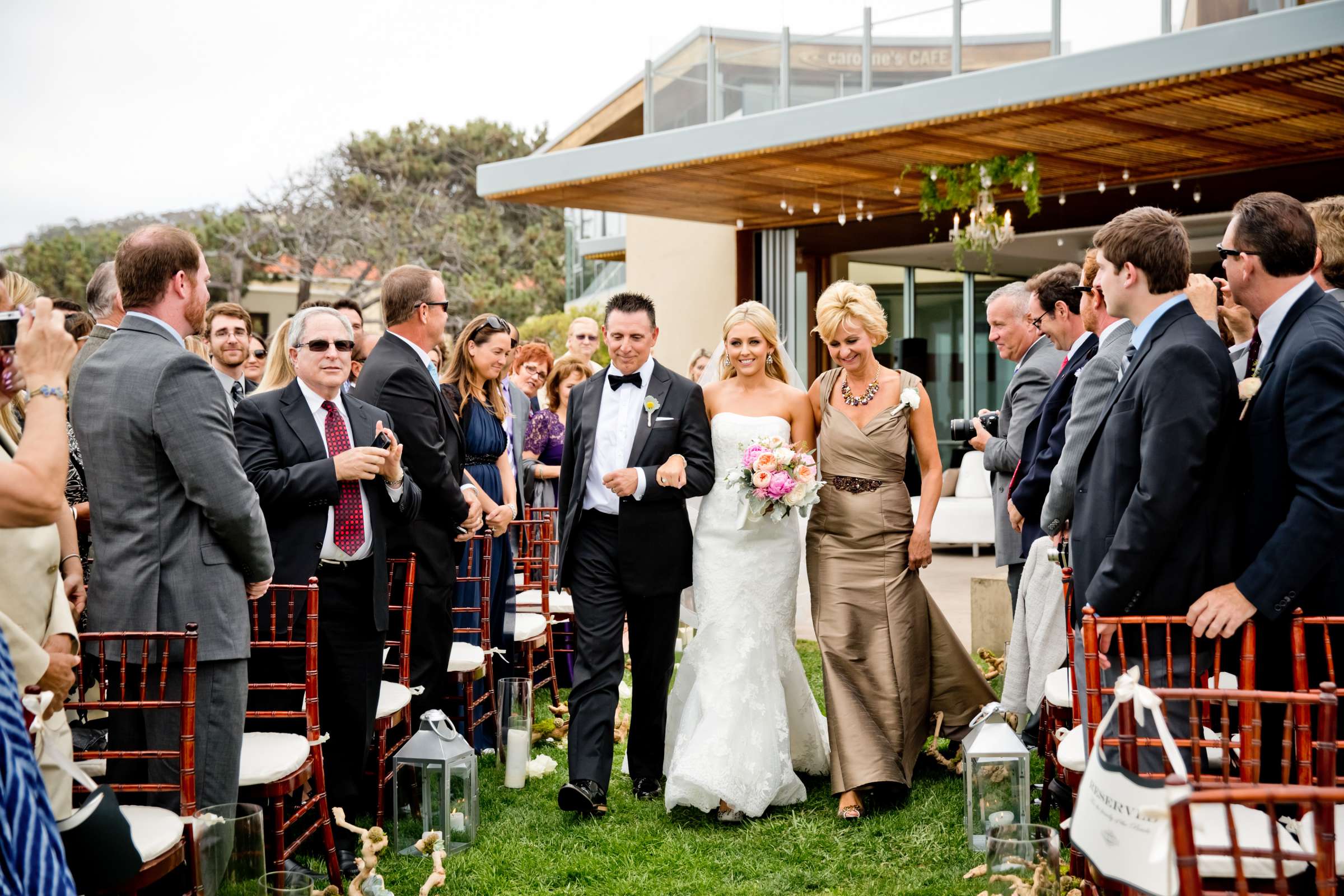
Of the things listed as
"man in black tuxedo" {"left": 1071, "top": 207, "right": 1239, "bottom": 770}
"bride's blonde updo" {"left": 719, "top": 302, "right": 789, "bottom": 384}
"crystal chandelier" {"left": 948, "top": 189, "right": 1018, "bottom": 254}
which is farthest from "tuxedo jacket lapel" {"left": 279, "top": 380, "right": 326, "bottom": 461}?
"crystal chandelier" {"left": 948, "top": 189, "right": 1018, "bottom": 254}

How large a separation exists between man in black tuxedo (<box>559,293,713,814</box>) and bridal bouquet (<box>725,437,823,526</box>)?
0.93 feet

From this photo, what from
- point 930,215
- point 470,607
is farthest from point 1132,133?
point 470,607

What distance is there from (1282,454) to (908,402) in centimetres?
217

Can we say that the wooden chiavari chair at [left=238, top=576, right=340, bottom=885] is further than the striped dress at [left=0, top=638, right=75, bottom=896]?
Yes

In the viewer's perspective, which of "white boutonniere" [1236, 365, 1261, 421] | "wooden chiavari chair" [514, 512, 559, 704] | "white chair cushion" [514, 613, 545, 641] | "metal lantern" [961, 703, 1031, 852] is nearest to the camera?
"white boutonniere" [1236, 365, 1261, 421]

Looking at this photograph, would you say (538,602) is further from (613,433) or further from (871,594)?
(871,594)

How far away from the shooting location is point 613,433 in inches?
215

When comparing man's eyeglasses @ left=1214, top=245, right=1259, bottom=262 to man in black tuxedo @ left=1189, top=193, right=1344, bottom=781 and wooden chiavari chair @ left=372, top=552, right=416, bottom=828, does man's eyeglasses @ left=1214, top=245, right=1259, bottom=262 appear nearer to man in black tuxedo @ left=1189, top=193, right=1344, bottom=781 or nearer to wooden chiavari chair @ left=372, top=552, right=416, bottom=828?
man in black tuxedo @ left=1189, top=193, right=1344, bottom=781

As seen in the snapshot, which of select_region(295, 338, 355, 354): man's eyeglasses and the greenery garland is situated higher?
the greenery garland

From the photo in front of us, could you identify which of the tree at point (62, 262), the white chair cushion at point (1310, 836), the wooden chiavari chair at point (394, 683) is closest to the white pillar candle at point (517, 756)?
the wooden chiavari chair at point (394, 683)

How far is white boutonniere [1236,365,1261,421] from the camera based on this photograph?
11.2 feet

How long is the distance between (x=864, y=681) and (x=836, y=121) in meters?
6.85

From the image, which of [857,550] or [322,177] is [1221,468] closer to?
[857,550]

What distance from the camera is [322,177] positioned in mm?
31703
